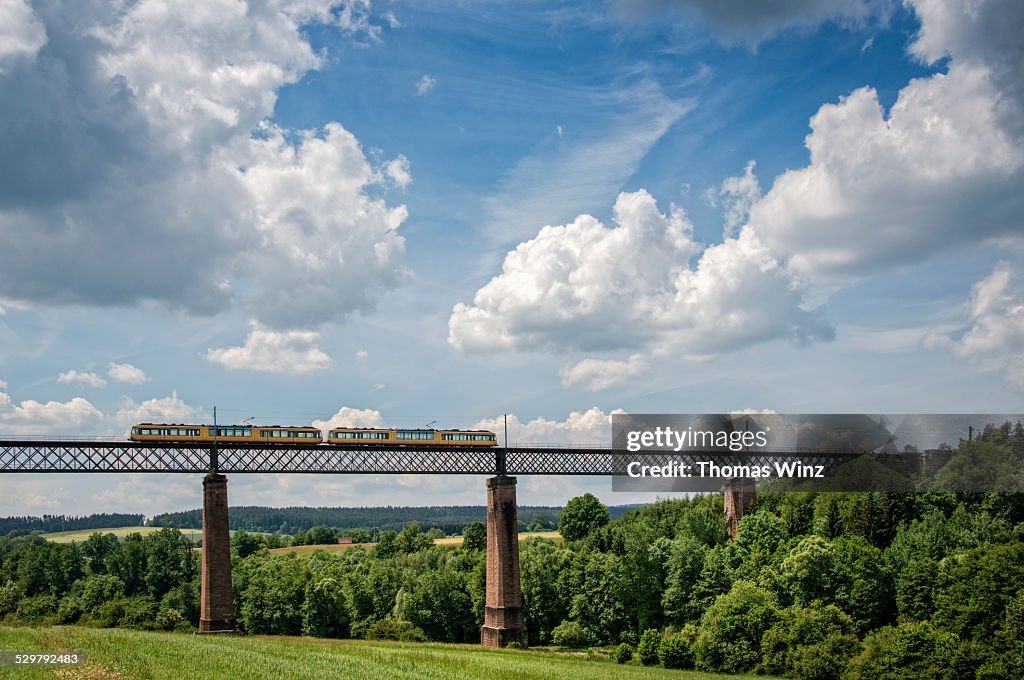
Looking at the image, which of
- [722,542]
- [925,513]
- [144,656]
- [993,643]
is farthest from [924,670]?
[144,656]

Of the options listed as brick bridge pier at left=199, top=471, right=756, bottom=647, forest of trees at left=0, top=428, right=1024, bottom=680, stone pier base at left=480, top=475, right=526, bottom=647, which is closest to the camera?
forest of trees at left=0, top=428, right=1024, bottom=680

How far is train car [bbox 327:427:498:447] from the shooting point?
57.4 m

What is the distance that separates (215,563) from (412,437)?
53.3ft

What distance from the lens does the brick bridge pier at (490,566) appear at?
169ft

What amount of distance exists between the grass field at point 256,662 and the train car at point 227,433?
45.4 feet

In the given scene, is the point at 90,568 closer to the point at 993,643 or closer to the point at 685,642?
the point at 685,642

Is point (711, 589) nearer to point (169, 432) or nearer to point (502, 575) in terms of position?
point (502, 575)

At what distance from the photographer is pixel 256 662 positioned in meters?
35.4

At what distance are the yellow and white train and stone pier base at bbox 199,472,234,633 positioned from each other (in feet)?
10.1

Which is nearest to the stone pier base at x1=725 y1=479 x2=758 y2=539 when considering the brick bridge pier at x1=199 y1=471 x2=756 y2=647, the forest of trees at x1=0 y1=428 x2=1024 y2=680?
the forest of trees at x1=0 y1=428 x2=1024 y2=680

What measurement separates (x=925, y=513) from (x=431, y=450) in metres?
44.0

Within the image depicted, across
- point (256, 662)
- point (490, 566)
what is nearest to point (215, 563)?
point (256, 662)

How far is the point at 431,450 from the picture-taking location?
5928 cm

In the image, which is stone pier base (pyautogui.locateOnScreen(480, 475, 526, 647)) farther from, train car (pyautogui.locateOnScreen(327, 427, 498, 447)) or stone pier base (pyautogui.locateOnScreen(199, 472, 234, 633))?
stone pier base (pyautogui.locateOnScreen(199, 472, 234, 633))
